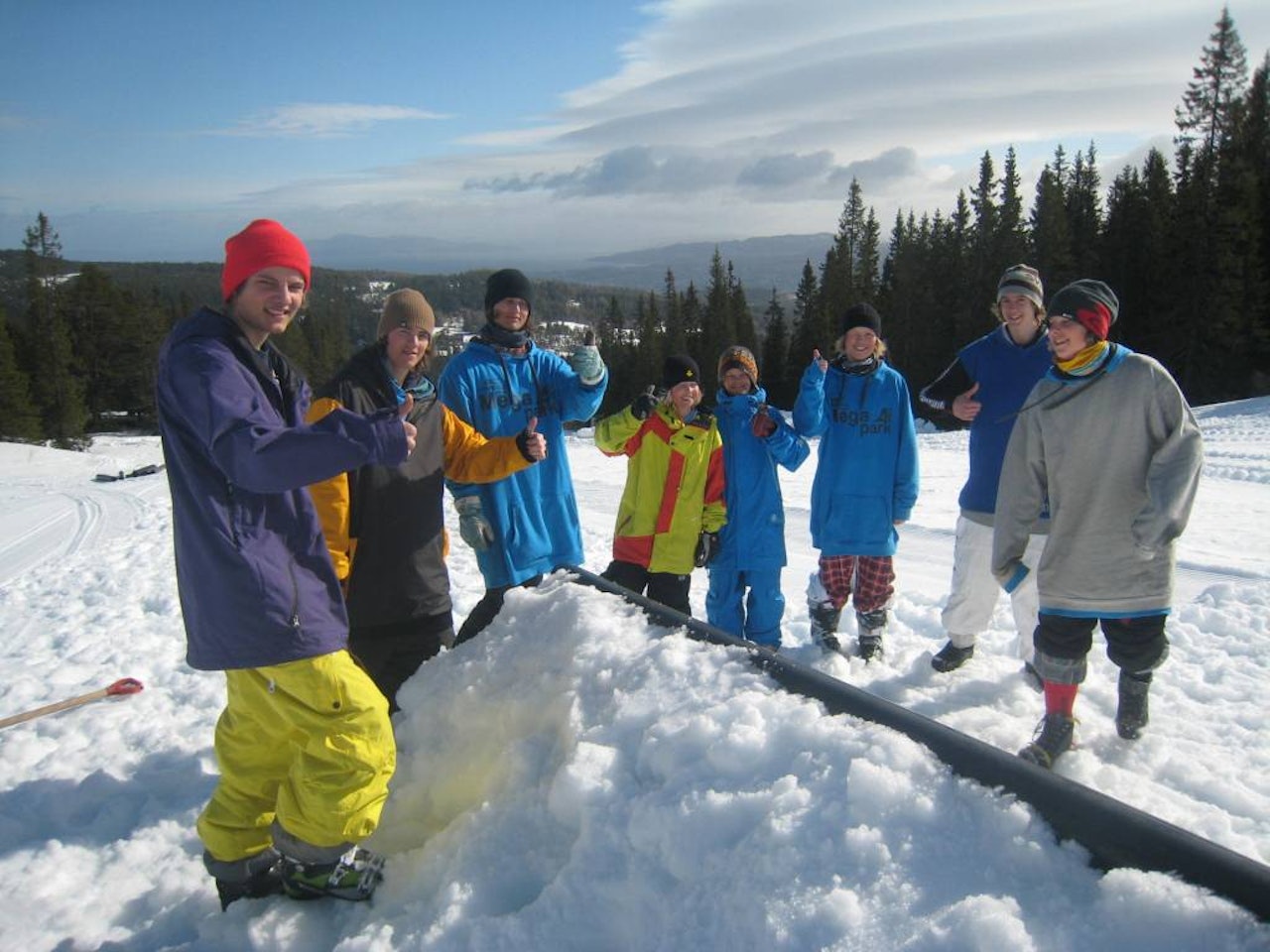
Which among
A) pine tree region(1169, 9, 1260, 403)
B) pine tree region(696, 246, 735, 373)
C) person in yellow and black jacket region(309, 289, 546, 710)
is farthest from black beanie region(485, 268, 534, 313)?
pine tree region(696, 246, 735, 373)

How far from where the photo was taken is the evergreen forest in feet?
110

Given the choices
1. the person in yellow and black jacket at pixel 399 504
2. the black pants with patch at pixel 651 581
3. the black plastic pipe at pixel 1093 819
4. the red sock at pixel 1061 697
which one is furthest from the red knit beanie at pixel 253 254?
the red sock at pixel 1061 697

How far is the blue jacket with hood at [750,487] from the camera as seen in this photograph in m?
4.68

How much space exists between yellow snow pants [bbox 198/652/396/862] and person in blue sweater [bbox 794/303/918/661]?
2.96 m

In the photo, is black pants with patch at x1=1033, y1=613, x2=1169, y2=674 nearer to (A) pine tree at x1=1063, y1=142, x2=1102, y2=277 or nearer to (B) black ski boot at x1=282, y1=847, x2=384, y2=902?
(B) black ski boot at x1=282, y1=847, x2=384, y2=902

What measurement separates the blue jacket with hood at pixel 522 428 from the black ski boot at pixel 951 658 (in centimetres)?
217

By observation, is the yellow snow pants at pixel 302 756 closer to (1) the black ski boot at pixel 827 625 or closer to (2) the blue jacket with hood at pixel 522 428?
(2) the blue jacket with hood at pixel 522 428

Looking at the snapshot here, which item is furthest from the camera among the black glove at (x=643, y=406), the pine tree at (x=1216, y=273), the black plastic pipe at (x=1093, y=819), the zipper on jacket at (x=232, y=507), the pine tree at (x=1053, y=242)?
the pine tree at (x=1053, y=242)

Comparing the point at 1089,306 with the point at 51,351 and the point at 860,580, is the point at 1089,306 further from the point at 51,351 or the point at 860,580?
the point at 51,351

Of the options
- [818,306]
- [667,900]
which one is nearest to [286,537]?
[667,900]

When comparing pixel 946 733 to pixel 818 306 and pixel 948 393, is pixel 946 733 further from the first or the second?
pixel 818 306

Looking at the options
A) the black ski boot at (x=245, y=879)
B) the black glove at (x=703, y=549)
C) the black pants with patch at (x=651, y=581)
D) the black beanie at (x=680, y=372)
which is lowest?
the black ski boot at (x=245, y=879)

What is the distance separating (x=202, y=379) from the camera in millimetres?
2207

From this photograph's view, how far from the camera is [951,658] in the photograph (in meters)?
4.54
